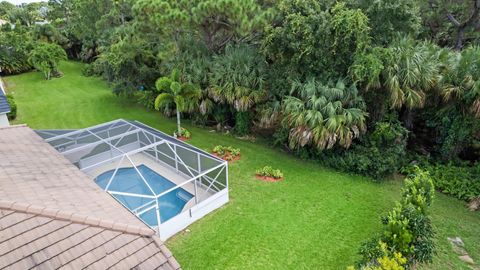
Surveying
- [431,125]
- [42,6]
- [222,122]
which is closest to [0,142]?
[222,122]

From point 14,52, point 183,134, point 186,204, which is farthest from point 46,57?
point 186,204

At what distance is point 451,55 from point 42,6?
287ft

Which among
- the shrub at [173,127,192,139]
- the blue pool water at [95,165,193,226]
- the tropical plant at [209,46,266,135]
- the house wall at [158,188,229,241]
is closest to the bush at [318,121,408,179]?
the tropical plant at [209,46,266,135]

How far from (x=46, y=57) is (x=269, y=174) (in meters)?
29.6

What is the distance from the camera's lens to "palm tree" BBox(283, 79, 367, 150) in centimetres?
1288

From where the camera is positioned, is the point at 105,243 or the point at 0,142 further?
the point at 0,142

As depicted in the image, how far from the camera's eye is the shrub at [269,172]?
532 inches

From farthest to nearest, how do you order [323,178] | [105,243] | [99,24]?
[99,24]
[323,178]
[105,243]

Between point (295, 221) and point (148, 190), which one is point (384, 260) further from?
point (148, 190)

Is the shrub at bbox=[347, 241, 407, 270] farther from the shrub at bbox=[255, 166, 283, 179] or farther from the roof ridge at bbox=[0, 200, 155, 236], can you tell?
the shrub at bbox=[255, 166, 283, 179]

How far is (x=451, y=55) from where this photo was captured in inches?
542

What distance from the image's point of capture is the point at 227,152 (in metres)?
15.7

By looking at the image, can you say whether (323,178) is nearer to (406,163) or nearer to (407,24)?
(406,163)

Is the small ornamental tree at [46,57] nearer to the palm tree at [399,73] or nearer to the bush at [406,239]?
the palm tree at [399,73]
